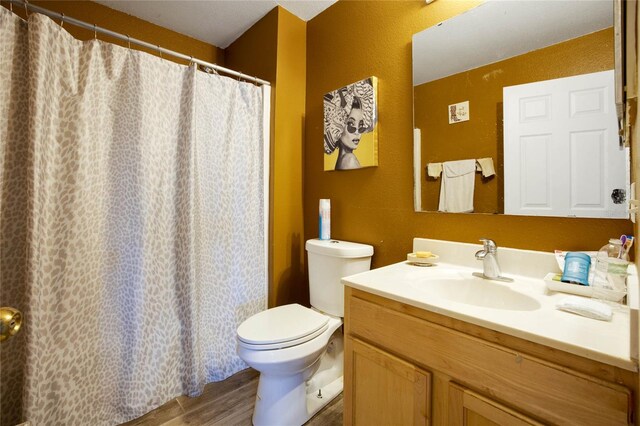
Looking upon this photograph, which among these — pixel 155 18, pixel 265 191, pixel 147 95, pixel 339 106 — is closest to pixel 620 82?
pixel 339 106

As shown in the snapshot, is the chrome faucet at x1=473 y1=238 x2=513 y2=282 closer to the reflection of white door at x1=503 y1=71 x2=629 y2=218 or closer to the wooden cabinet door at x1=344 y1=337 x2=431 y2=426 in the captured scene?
the reflection of white door at x1=503 y1=71 x2=629 y2=218

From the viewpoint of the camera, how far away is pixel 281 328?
1260 millimetres

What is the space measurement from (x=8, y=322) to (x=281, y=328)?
90cm

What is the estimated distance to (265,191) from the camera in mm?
1812

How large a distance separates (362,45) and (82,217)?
1.68 metres

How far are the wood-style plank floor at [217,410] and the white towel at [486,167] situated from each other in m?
1.32

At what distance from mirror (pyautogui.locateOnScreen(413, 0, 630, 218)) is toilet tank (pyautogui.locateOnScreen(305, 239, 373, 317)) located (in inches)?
15.6

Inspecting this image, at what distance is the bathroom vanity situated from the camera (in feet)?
1.83

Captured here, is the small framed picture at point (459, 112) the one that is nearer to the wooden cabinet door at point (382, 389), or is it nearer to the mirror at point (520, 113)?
the mirror at point (520, 113)

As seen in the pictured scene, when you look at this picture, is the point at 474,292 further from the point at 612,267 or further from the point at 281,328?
the point at 281,328

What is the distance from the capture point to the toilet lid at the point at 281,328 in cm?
117

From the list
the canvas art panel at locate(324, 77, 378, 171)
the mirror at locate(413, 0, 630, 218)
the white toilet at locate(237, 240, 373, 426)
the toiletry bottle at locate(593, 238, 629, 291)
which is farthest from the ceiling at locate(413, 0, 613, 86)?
the white toilet at locate(237, 240, 373, 426)

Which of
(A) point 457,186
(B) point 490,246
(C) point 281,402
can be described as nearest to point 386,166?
(A) point 457,186

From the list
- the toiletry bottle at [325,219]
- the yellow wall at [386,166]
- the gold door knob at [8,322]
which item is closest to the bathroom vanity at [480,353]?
the yellow wall at [386,166]
